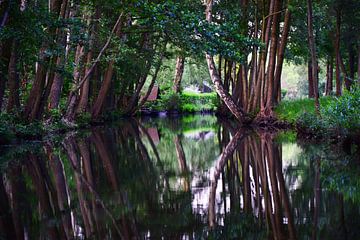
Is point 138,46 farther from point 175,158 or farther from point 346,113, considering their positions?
point 346,113

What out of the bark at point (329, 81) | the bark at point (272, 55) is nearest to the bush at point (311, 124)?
the bark at point (272, 55)

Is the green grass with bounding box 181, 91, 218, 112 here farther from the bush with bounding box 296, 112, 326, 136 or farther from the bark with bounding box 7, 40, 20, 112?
the bark with bounding box 7, 40, 20, 112

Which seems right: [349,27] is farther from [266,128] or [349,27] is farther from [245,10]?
[266,128]

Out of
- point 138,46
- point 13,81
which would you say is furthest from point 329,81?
point 13,81

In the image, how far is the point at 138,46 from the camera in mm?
30891

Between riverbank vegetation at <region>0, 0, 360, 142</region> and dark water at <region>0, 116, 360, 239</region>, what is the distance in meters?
3.05

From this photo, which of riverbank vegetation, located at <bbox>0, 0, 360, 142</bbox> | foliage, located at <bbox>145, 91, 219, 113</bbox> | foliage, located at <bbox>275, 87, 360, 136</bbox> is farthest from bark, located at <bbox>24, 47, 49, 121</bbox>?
foliage, located at <bbox>145, 91, 219, 113</bbox>

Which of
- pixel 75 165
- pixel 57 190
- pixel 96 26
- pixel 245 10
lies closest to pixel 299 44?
pixel 245 10

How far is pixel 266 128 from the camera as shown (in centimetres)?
2248

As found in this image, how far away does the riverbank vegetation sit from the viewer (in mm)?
13578

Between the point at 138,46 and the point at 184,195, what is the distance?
78.8ft

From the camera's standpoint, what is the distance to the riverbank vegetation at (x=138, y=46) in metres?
13.6

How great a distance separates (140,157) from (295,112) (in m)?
9.95

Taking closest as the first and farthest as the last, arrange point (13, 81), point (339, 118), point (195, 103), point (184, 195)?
point (184, 195), point (339, 118), point (13, 81), point (195, 103)
